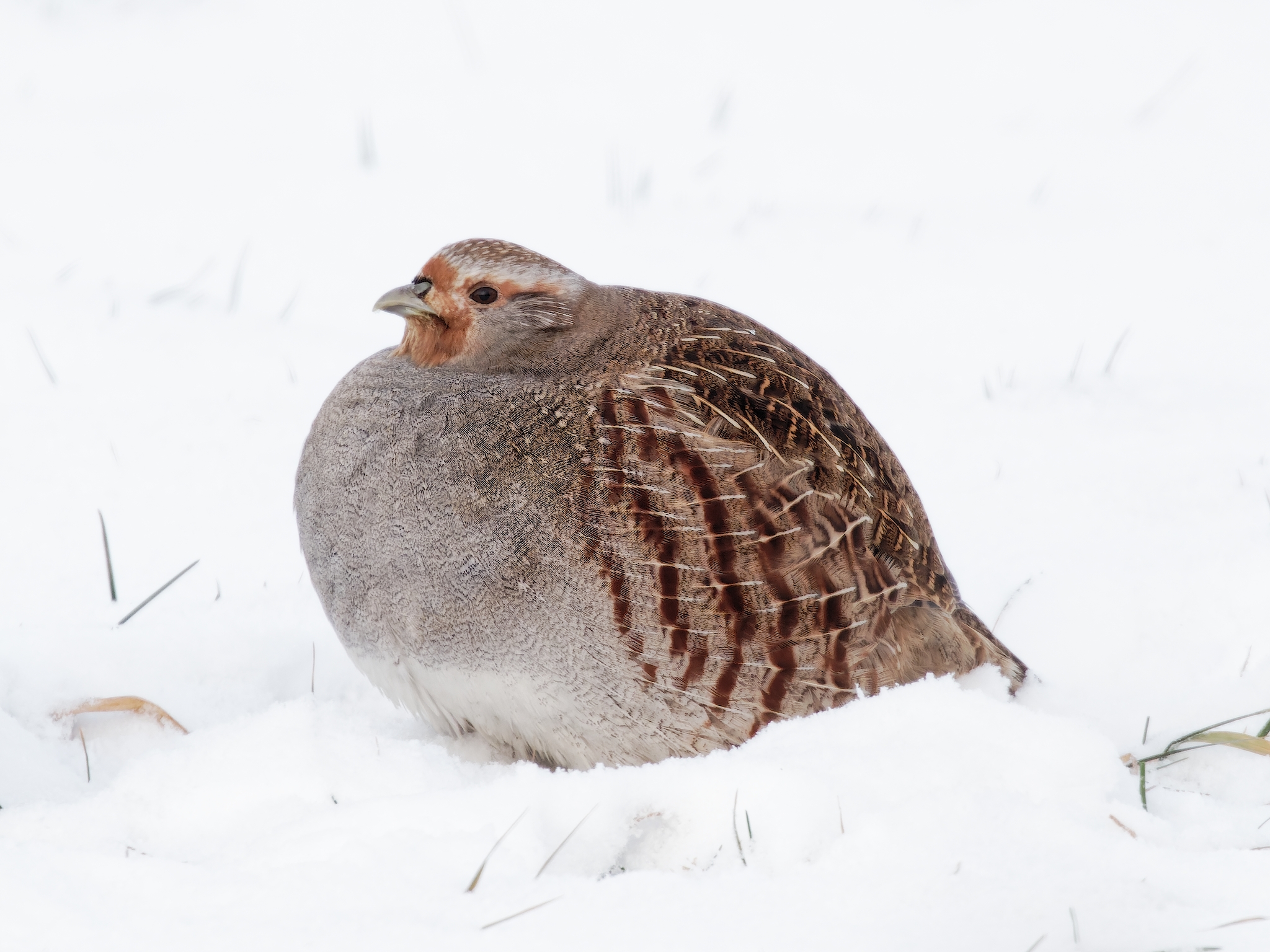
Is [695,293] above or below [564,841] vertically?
above

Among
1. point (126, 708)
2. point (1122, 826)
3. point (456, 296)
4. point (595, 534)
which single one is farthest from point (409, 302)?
point (1122, 826)

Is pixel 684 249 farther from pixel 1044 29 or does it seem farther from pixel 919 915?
pixel 919 915

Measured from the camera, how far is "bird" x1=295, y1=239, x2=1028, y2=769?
7.64 feet

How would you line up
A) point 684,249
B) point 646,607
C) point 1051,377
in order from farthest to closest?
point 684,249
point 1051,377
point 646,607

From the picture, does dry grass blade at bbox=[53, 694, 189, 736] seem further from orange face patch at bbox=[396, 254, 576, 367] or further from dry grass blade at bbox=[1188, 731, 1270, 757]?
dry grass blade at bbox=[1188, 731, 1270, 757]

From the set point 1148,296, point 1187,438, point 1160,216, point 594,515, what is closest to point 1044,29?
point 1160,216

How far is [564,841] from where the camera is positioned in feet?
6.50

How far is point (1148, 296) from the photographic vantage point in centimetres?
548

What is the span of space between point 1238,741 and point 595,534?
135 cm

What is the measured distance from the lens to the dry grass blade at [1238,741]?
2477mm

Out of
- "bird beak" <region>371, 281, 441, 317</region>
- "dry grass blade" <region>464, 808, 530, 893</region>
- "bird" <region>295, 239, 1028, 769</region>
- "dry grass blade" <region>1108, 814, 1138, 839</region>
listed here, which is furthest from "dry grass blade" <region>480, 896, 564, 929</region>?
"bird beak" <region>371, 281, 441, 317</region>

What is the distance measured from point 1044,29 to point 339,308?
4882 millimetres

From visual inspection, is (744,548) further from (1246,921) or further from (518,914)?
(1246,921)

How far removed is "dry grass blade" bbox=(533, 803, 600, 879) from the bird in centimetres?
29
